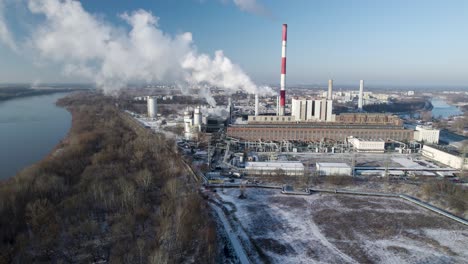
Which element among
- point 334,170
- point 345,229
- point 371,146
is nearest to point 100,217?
point 345,229

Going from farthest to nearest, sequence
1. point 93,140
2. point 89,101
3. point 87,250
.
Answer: point 89,101 < point 93,140 < point 87,250

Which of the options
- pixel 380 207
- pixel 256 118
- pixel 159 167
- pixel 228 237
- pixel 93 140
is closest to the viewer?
pixel 228 237

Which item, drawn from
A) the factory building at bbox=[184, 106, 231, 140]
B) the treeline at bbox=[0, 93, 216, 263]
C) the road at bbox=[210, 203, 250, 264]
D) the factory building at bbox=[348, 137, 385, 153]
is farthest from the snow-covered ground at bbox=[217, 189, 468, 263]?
the factory building at bbox=[184, 106, 231, 140]

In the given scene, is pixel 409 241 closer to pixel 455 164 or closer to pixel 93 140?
pixel 455 164

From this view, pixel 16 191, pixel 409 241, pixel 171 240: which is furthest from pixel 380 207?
pixel 16 191

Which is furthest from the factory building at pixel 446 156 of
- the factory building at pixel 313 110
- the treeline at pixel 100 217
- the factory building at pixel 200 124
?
the factory building at pixel 200 124

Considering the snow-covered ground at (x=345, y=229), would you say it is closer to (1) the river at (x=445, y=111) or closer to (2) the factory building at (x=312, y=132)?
(2) the factory building at (x=312, y=132)

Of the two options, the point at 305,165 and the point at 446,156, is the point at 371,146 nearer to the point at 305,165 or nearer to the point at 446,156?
the point at 446,156
